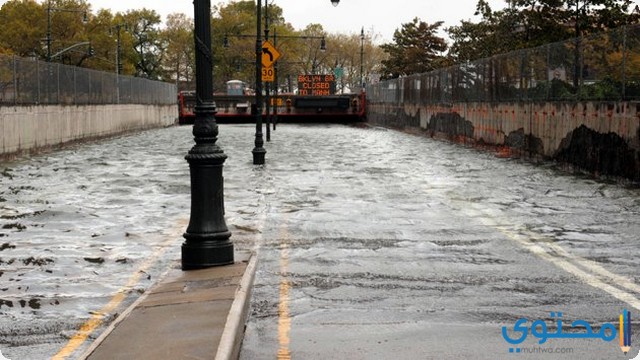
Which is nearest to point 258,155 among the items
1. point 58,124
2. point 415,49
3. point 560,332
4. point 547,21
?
point 58,124

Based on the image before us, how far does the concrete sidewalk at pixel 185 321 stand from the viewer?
18.7 ft

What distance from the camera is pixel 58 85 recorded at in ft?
110

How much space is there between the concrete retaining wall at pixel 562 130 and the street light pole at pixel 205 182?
11.1 m

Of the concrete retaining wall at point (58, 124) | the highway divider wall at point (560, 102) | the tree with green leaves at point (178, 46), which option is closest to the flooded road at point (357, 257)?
the highway divider wall at point (560, 102)

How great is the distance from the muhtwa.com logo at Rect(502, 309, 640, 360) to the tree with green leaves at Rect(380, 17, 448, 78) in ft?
321

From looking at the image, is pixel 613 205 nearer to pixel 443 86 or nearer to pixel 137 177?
pixel 137 177

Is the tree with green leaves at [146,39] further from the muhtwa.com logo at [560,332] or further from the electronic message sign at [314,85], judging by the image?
the muhtwa.com logo at [560,332]

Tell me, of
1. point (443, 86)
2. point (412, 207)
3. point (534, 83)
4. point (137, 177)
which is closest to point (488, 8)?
point (443, 86)

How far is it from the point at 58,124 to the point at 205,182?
25621 mm

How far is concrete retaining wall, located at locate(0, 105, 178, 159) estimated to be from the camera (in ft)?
86.8

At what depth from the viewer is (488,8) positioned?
6775 cm

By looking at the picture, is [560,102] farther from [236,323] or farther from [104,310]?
[236,323]

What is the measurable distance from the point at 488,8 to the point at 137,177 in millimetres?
51328

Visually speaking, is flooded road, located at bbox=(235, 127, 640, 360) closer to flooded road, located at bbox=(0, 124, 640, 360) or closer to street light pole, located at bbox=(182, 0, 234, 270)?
flooded road, located at bbox=(0, 124, 640, 360)
